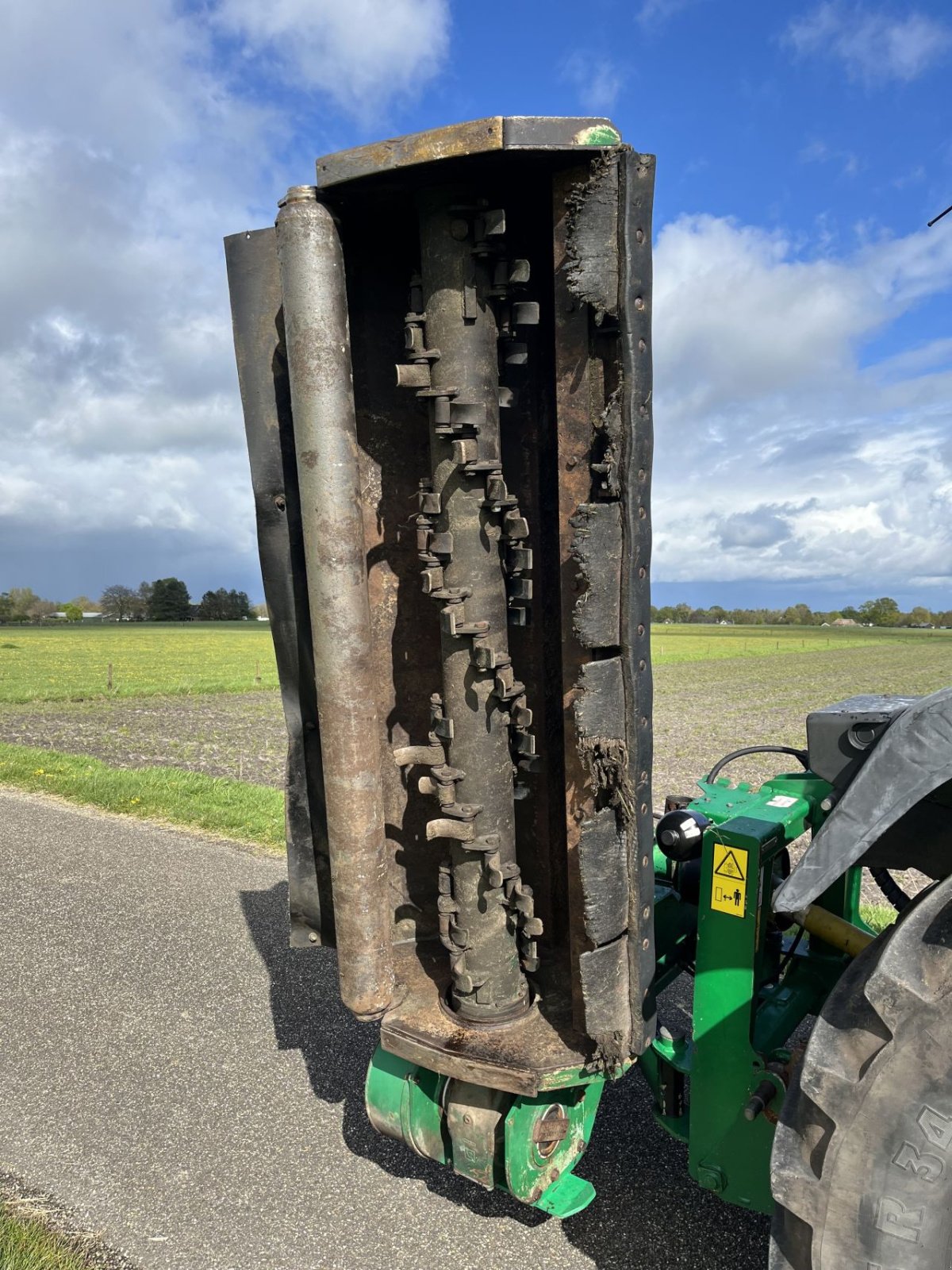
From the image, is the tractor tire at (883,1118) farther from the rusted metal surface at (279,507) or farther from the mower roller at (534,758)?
the rusted metal surface at (279,507)

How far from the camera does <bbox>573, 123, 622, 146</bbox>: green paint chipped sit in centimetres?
184

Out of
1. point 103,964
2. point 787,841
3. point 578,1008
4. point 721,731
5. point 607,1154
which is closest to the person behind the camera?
point 578,1008

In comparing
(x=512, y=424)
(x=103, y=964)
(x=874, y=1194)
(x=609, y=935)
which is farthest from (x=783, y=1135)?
(x=103, y=964)

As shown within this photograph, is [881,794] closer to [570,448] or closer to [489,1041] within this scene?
[570,448]

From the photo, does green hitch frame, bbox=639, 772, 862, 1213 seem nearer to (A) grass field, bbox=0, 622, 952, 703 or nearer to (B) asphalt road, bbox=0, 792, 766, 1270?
(B) asphalt road, bbox=0, 792, 766, 1270

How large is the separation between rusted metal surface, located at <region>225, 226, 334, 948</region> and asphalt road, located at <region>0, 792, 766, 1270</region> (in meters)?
1.25

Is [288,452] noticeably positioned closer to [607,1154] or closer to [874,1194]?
[874,1194]

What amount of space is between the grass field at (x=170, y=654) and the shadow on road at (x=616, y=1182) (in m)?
13.1

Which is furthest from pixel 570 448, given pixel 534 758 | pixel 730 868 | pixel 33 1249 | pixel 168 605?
pixel 168 605

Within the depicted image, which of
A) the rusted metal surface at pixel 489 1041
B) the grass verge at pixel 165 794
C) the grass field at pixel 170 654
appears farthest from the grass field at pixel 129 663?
the rusted metal surface at pixel 489 1041

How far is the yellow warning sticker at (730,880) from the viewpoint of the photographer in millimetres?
2252

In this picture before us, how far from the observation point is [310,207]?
2.05 m

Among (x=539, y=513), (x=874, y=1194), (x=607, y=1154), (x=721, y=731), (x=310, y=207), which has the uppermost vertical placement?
(x=310, y=207)

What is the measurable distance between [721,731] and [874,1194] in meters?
17.7
